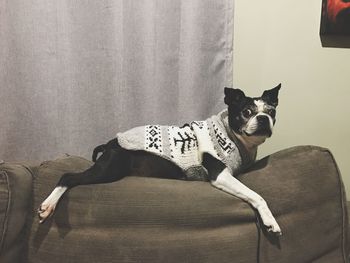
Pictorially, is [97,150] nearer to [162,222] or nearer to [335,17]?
[162,222]

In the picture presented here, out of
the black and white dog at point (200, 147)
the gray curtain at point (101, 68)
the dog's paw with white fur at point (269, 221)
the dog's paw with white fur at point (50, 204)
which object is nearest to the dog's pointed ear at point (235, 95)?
the black and white dog at point (200, 147)

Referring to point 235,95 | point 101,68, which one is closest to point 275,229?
point 235,95

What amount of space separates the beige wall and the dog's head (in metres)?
0.27

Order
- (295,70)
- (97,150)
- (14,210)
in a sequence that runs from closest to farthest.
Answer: (14,210)
(97,150)
(295,70)

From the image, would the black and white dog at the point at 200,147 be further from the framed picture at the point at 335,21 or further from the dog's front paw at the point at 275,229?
the framed picture at the point at 335,21

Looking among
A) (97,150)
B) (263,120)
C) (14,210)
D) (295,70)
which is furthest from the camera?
(295,70)

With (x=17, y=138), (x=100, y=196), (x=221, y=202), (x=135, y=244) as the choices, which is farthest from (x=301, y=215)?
(x=17, y=138)

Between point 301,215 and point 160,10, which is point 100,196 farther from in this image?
point 160,10

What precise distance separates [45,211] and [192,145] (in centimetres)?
51

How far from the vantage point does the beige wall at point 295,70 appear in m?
1.60

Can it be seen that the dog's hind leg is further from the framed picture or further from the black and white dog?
the framed picture

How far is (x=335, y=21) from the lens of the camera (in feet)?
5.11

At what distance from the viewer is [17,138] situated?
60.0 inches

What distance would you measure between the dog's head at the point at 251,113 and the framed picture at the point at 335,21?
392 mm
